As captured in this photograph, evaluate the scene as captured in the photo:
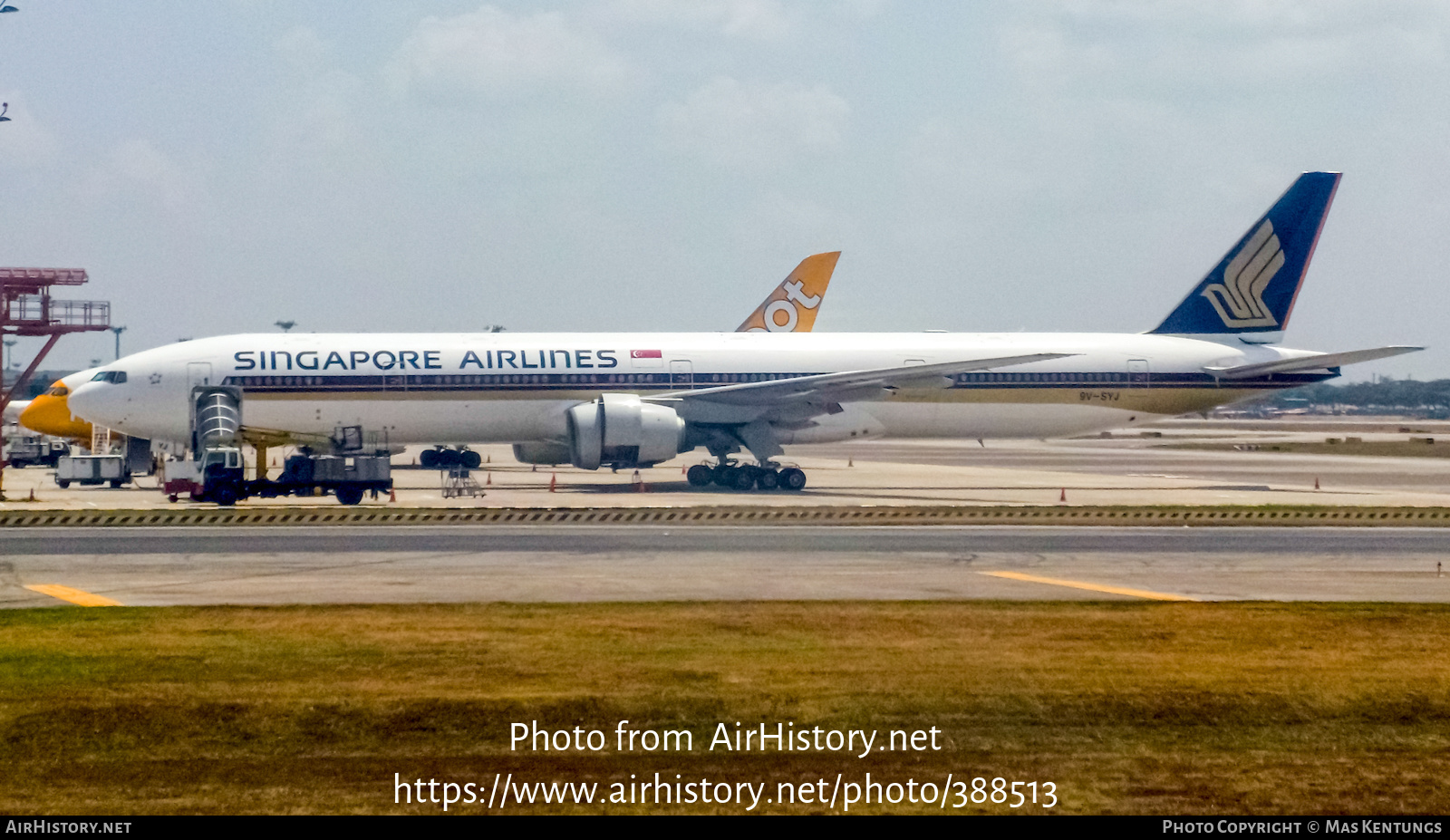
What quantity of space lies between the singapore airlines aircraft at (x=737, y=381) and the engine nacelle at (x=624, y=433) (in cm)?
5

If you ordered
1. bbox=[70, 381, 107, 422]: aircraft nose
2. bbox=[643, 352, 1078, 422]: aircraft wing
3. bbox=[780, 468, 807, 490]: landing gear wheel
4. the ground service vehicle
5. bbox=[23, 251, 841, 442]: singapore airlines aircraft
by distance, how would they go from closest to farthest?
bbox=[70, 381, 107, 422]: aircraft nose
bbox=[643, 352, 1078, 422]: aircraft wing
bbox=[780, 468, 807, 490]: landing gear wheel
the ground service vehicle
bbox=[23, 251, 841, 442]: singapore airlines aircraft

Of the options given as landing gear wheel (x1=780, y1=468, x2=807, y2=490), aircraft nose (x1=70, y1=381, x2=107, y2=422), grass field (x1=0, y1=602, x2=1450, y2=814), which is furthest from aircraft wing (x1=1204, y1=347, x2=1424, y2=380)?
aircraft nose (x1=70, y1=381, x2=107, y2=422)

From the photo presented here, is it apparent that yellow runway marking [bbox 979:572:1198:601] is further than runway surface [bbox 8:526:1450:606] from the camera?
No

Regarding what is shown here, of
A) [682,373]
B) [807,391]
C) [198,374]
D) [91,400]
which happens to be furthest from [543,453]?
[91,400]

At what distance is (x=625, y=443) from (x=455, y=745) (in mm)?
27330

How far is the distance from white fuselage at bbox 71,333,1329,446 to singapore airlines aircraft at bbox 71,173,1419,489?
0.06 meters

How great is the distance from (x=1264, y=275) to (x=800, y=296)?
79.1 feet

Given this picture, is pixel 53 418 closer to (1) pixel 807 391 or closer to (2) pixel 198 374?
(2) pixel 198 374

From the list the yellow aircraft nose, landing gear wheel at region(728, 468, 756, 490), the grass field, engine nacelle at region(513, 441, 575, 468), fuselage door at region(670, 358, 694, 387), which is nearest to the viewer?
the grass field

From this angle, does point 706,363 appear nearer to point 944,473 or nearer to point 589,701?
point 944,473

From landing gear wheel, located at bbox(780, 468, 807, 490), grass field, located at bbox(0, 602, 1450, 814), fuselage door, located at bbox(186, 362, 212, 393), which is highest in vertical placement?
fuselage door, located at bbox(186, 362, 212, 393)

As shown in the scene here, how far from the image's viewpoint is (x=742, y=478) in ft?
133

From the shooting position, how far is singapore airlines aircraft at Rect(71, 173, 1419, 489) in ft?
129

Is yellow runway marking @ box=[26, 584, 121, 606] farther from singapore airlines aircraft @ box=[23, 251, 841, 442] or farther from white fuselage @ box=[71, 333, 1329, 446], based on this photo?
singapore airlines aircraft @ box=[23, 251, 841, 442]
